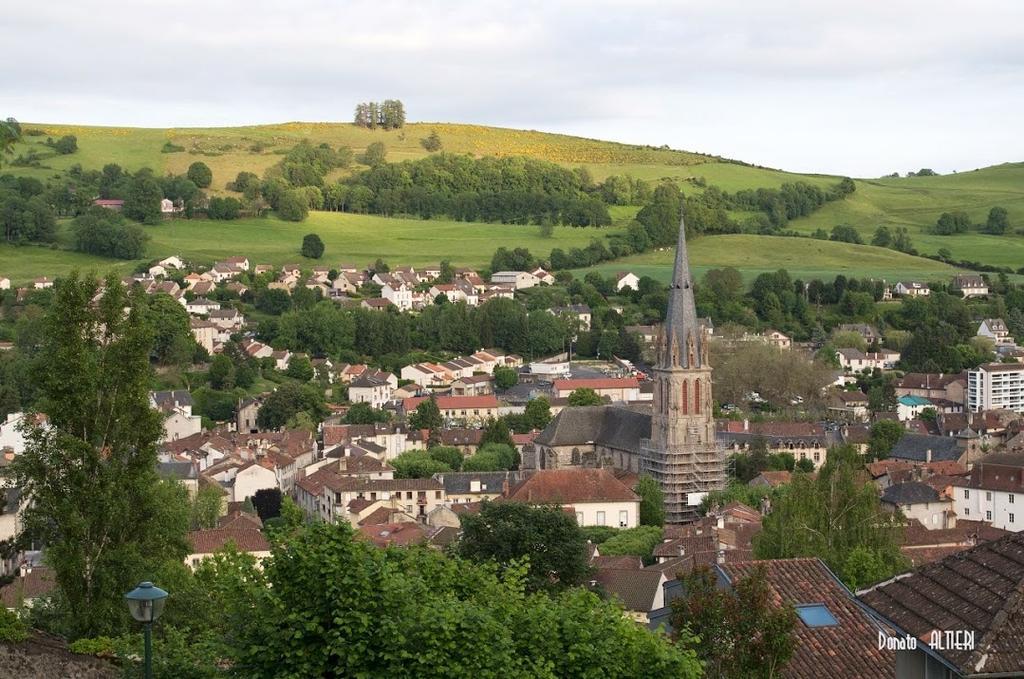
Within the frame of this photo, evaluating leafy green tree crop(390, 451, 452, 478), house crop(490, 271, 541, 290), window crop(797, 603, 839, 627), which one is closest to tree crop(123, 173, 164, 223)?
house crop(490, 271, 541, 290)

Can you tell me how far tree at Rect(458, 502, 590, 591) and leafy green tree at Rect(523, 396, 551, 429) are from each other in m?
36.6

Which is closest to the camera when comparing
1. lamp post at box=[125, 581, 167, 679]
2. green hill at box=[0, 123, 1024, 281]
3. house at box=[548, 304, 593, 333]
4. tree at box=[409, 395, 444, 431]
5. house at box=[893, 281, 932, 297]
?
lamp post at box=[125, 581, 167, 679]

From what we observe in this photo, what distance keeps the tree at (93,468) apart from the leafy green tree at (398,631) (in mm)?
4449

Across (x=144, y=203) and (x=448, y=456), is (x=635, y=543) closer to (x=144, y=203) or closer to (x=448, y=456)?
(x=448, y=456)

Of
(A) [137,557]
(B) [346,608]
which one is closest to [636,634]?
(B) [346,608]

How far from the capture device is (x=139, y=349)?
58.2ft

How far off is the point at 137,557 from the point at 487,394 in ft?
207

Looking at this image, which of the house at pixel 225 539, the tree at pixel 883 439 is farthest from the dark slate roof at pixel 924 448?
the house at pixel 225 539

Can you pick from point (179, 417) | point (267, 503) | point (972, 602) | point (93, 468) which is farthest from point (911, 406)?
point (972, 602)

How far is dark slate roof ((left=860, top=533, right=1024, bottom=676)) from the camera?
9414mm

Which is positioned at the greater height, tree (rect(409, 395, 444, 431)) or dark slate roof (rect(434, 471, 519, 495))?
dark slate roof (rect(434, 471, 519, 495))

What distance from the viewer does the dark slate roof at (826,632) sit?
1545cm

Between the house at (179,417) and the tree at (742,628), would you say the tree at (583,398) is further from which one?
the tree at (742,628)

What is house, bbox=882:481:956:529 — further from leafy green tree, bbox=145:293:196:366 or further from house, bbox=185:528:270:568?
leafy green tree, bbox=145:293:196:366
